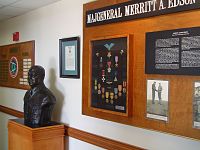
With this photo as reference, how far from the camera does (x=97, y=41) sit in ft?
8.27

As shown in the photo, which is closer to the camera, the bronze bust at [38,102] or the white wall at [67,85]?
the white wall at [67,85]

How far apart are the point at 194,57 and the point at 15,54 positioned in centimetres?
340

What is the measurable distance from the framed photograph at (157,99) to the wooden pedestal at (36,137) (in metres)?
1.40

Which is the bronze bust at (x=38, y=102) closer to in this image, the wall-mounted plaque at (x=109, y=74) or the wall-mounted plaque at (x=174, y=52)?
the wall-mounted plaque at (x=109, y=74)

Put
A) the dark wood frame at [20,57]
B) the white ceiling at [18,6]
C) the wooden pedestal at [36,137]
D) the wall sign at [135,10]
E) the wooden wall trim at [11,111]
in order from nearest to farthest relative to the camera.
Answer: the wall sign at [135,10], the wooden pedestal at [36,137], the white ceiling at [18,6], the dark wood frame at [20,57], the wooden wall trim at [11,111]

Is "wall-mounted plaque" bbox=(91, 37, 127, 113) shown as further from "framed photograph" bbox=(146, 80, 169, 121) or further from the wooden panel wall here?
"framed photograph" bbox=(146, 80, 169, 121)

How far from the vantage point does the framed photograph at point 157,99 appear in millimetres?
1907

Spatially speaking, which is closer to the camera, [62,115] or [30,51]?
[62,115]

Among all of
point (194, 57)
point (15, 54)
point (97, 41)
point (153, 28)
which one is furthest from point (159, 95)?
point (15, 54)

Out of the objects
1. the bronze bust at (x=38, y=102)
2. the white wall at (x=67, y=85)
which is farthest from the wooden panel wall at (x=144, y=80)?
the bronze bust at (x=38, y=102)

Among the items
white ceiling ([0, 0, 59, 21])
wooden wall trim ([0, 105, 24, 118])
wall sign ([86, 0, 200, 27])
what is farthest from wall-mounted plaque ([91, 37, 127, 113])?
wooden wall trim ([0, 105, 24, 118])

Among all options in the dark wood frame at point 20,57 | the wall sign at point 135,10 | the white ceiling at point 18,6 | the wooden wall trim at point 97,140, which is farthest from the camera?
the dark wood frame at point 20,57

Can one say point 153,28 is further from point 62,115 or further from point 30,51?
point 30,51

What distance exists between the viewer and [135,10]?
2.12 metres
